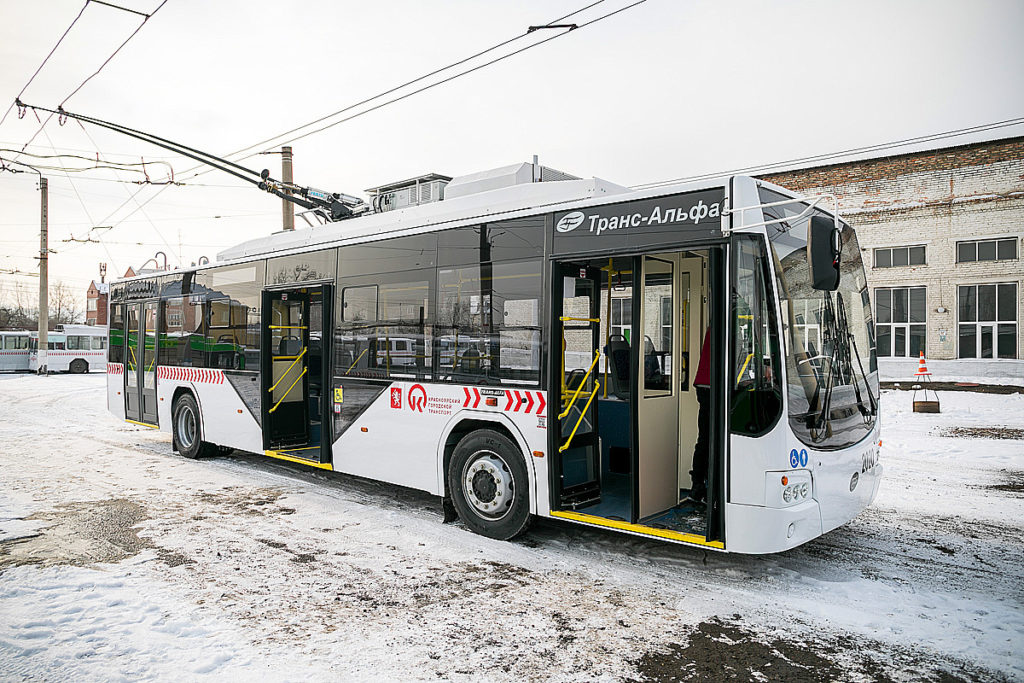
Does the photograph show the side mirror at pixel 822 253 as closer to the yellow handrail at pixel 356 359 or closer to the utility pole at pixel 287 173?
the yellow handrail at pixel 356 359

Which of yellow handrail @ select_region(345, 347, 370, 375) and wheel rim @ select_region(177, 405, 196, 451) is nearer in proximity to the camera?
yellow handrail @ select_region(345, 347, 370, 375)

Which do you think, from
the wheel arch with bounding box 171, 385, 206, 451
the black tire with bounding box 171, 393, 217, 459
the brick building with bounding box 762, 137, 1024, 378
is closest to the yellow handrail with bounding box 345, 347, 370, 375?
the wheel arch with bounding box 171, 385, 206, 451

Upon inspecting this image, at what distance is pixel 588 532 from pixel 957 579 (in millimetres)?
3074

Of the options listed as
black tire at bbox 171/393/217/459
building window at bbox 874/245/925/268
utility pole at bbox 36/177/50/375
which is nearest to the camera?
black tire at bbox 171/393/217/459

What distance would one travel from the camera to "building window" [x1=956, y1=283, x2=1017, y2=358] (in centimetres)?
2186

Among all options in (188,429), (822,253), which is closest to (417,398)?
(822,253)

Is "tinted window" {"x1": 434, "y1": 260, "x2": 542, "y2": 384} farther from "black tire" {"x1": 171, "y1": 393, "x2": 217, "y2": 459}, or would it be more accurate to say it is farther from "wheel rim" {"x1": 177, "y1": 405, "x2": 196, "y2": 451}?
"wheel rim" {"x1": 177, "y1": 405, "x2": 196, "y2": 451}

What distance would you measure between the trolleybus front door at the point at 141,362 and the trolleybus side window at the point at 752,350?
10.2m

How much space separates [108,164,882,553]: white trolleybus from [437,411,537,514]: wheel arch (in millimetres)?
18

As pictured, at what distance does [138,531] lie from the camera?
662 cm

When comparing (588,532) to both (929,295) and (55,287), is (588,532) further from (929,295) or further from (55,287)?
(55,287)

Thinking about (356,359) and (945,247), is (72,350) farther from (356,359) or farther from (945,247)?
(945,247)

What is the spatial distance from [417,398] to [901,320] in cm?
2222

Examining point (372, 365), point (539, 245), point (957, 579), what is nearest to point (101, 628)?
point (372, 365)
